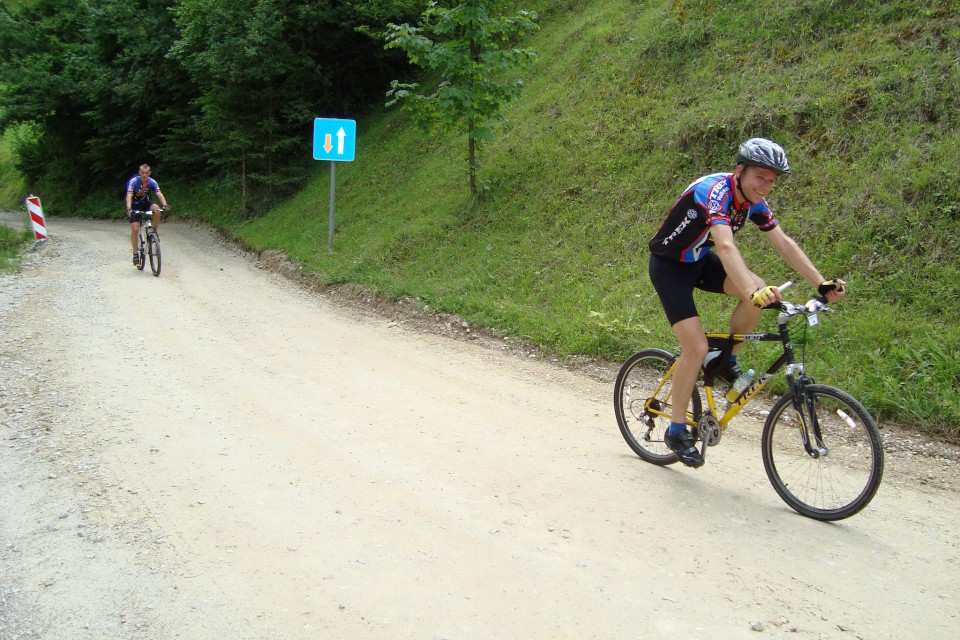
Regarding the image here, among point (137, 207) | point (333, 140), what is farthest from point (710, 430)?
point (137, 207)

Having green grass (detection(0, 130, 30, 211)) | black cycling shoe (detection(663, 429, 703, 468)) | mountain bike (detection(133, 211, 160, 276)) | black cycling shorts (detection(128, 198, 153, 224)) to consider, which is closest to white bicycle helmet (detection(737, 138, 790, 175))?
black cycling shoe (detection(663, 429, 703, 468))

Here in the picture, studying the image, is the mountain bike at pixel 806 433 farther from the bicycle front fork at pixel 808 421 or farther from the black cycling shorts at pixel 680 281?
the black cycling shorts at pixel 680 281

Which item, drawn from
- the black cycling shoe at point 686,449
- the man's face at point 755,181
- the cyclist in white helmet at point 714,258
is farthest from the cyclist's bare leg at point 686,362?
the man's face at point 755,181

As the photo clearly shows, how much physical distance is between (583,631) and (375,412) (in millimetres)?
3333

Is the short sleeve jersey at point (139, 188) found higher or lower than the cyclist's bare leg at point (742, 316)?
higher

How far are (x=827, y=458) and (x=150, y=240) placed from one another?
42.9 ft

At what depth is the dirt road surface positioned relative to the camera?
322 cm

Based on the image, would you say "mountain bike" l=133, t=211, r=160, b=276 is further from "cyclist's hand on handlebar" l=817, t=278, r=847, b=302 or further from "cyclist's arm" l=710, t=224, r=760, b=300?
"cyclist's hand on handlebar" l=817, t=278, r=847, b=302

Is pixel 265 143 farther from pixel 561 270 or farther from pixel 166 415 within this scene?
pixel 166 415

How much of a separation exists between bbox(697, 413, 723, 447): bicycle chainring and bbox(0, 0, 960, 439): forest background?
82.1 inches

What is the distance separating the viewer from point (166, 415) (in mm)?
5832

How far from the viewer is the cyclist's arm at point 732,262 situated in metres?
4.13

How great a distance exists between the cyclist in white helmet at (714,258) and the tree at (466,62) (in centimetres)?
792

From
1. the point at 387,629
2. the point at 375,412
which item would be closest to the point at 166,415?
the point at 375,412
